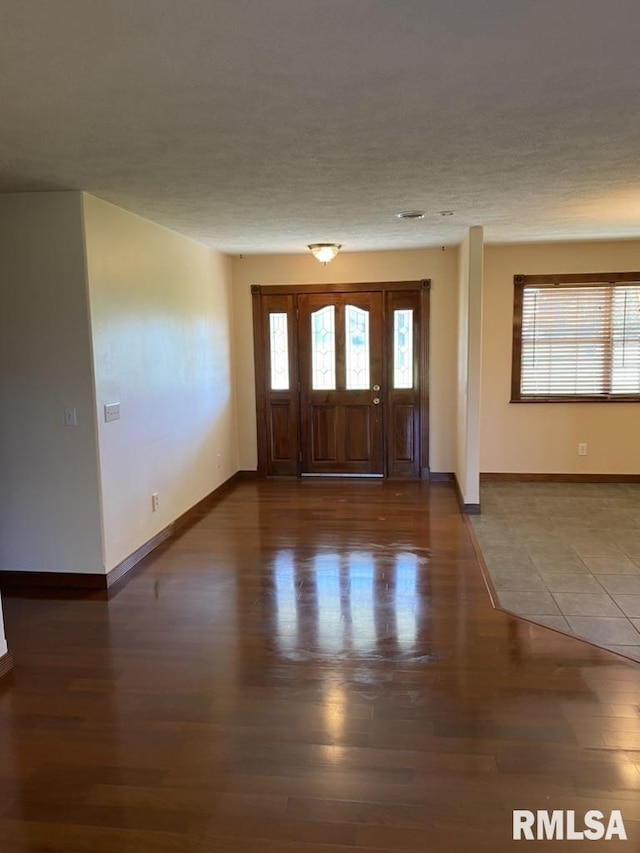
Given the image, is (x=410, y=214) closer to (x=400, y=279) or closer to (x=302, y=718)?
(x=400, y=279)

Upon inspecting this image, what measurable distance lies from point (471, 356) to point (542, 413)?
1.62 metres

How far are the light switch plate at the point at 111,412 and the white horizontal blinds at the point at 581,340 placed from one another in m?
4.27

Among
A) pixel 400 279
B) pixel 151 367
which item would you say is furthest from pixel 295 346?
pixel 151 367

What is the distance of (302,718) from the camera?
2.50 m

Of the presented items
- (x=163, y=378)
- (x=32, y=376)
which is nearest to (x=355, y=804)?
(x=32, y=376)

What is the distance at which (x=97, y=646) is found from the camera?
3.16 metres

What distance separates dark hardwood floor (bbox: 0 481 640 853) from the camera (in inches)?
77.3

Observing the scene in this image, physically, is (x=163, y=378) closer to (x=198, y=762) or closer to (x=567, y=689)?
(x=198, y=762)

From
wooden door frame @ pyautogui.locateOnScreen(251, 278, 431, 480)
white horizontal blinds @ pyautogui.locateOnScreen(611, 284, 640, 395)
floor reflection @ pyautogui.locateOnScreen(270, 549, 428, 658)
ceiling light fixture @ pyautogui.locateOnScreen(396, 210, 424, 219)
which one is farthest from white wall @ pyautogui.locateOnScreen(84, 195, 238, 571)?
white horizontal blinds @ pyautogui.locateOnScreen(611, 284, 640, 395)

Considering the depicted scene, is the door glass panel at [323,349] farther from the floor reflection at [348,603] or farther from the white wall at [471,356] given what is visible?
the floor reflection at [348,603]

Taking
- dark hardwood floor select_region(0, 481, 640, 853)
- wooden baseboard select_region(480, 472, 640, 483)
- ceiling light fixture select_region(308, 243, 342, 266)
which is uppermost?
ceiling light fixture select_region(308, 243, 342, 266)

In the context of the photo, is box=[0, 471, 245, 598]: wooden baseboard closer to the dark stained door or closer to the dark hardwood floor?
the dark hardwood floor

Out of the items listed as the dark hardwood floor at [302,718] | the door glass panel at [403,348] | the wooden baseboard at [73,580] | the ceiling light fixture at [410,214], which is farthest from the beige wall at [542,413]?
the wooden baseboard at [73,580]

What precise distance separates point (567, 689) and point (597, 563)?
5.62ft
